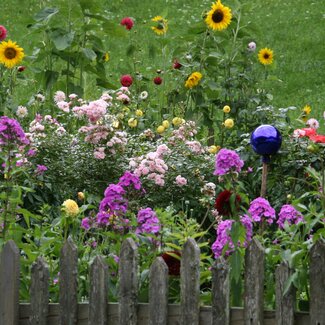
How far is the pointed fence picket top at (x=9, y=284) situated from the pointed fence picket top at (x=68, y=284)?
165 mm

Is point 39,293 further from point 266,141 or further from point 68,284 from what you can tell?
point 266,141

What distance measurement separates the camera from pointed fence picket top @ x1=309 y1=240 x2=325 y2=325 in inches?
124

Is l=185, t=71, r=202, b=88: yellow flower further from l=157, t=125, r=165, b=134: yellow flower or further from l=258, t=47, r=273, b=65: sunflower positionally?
l=157, t=125, r=165, b=134: yellow flower

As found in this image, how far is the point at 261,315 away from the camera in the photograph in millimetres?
3238

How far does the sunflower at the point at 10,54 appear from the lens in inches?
257

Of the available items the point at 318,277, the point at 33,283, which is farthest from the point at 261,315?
the point at 33,283

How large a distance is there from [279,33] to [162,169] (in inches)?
472

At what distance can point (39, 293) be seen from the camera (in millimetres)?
3410

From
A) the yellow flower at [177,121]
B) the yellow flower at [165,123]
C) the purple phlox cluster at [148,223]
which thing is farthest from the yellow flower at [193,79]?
the purple phlox cluster at [148,223]

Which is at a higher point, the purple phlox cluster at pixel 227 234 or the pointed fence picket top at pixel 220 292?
the purple phlox cluster at pixel 227 234

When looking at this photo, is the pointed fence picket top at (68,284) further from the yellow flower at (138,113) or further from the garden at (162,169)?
the yellow flower at (138,113)

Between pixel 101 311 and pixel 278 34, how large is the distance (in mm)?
13801

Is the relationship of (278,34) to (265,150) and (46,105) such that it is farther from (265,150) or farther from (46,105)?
(265,150)

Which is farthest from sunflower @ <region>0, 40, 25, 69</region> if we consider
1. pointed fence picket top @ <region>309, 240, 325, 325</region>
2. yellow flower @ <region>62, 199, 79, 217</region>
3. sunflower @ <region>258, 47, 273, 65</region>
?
pointed fence picket top @ <region>309, 240, 325, 325</region>
